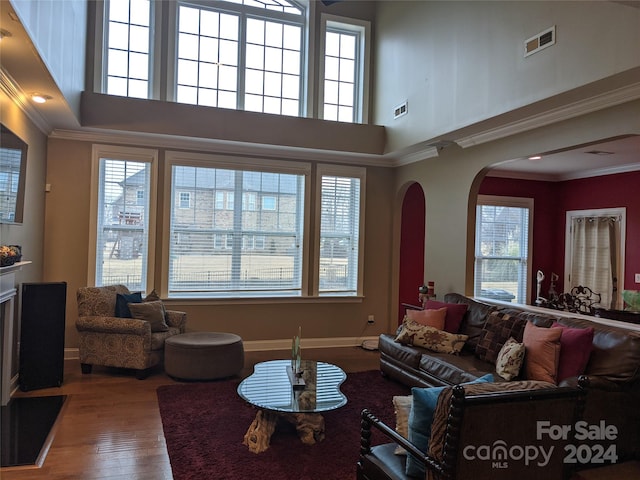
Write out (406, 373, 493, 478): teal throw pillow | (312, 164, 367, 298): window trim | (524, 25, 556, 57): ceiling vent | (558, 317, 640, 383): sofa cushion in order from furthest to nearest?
(312, 164, 367, 298): window trim < (524, 25, 556, 57): ceiling vent < (558, 317, 640, 383): sofa cushion < (406, 373, 493, 478): teal throw pillow

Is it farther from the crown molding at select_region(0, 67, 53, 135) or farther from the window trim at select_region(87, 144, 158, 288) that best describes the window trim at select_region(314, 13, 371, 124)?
the crown molding at select_region(0, 67, 53, 135)

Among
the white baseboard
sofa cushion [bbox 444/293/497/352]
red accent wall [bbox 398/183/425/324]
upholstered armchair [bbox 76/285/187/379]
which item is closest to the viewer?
sofa cushion [bbox 444/293/497/352]

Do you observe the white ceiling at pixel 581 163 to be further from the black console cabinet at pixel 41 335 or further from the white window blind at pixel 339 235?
the black console cabinet at pixel 41 335

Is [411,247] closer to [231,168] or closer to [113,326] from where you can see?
[231,168]

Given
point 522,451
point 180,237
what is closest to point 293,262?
point 180,237

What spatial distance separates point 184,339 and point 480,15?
14.1 ft

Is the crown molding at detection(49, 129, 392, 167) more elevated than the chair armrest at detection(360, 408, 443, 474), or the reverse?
the crown molding at detection(49, 129, 392, 167)

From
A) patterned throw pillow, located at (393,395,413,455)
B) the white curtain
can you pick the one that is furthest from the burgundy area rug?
the white curtain

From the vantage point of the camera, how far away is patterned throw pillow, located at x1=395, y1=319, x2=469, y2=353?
437 centimetres

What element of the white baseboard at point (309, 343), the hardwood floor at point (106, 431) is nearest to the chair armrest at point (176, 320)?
the hardwood floor at point (106, 431)

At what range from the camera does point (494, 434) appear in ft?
5.89

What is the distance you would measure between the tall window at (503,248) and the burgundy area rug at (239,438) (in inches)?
139

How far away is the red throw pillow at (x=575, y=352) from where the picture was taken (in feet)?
10.7

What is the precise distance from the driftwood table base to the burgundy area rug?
0.15 feet
